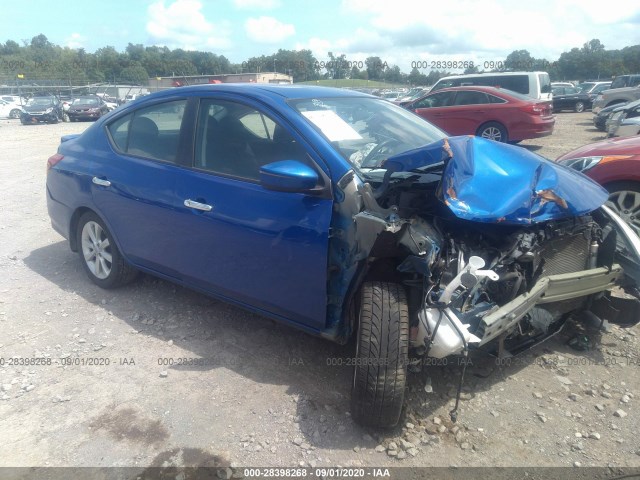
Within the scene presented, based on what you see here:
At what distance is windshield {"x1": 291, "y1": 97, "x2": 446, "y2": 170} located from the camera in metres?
3.11

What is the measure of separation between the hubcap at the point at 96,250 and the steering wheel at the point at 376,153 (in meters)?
2.47

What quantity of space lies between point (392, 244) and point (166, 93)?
7.61 feet

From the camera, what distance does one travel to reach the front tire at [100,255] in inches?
169

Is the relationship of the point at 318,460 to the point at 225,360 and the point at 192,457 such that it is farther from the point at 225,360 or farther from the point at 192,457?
the point at 225,360

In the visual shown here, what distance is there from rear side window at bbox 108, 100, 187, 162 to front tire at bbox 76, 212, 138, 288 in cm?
75

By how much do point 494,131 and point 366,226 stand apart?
10.5 m

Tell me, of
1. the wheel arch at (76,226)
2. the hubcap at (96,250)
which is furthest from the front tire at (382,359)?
the hubcap at (96,250)

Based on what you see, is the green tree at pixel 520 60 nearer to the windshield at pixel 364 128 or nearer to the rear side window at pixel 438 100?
the rear side window at pixel 438 100

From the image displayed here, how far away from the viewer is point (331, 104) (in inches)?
136

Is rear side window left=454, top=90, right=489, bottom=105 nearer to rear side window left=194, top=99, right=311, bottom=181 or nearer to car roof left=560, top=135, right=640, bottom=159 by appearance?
car roof left=560, top=135, right=640, bottom=159

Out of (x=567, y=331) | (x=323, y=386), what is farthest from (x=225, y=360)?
(x=567, y=331)

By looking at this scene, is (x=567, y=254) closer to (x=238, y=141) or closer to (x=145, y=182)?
(x=238, y=141)

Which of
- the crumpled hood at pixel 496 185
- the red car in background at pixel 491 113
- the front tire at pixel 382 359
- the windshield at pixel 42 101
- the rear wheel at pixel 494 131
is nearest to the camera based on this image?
the front tire at pixel 382 359

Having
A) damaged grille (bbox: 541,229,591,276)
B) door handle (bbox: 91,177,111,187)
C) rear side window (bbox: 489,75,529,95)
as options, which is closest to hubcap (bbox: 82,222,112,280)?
door handle (bbox: 91,177,111,187)
